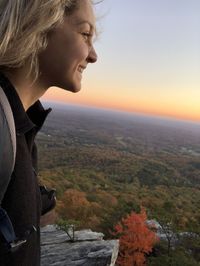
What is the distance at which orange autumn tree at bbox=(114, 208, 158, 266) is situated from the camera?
59.7 feet

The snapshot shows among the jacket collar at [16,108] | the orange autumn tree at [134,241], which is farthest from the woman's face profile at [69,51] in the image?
the orange autumn tree at [134,241]

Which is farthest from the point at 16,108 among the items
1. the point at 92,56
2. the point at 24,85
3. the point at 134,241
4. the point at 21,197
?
the point at 134,241

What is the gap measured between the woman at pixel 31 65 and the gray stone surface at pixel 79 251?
36.3 feet

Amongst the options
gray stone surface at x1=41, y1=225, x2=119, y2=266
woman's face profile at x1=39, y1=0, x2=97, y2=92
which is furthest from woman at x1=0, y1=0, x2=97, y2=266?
gray stone surface at x1=41, y1=225, x2=119, y2=266

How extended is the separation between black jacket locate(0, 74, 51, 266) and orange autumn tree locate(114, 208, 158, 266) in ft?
58.4

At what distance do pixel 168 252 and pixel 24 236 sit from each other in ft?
65.6

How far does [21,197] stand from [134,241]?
19351mm

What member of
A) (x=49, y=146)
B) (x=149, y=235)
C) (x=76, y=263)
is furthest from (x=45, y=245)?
(x=49, y=146)

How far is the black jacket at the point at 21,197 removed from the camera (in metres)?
0.99

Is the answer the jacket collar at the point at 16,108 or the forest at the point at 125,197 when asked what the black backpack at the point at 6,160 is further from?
the forest at the point at 125,197

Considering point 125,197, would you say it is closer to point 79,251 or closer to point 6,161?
point 79,251

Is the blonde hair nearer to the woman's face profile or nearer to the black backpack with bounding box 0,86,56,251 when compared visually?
the woman's face profile

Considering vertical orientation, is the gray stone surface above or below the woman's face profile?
below

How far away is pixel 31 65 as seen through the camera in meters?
1.12
